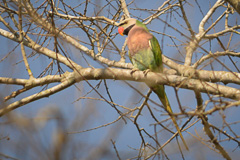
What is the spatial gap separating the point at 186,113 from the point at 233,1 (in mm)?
1355

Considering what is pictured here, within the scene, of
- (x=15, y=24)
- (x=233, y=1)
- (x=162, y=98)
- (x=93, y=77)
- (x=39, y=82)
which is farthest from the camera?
(x=162, y=98)

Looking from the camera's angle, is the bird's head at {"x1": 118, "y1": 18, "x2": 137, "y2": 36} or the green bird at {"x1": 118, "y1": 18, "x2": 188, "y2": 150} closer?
the green bird at {"x1": 118, "y1": 18, "x2": 188, "y2": 150}

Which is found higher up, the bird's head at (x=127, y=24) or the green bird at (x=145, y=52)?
the bird's head at (x=127, y=24)

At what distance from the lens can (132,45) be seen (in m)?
4.14

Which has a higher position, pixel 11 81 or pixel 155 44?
pixel 155 44

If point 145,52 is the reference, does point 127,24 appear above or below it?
above

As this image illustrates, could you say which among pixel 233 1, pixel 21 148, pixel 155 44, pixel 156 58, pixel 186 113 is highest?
pixel 155 44

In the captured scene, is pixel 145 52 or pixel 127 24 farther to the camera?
pixel 127 24

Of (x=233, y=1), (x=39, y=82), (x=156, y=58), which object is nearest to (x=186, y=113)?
(x=233, y=1)

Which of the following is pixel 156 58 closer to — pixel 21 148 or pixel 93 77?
pixel 93 77

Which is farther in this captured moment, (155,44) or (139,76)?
(155,44)

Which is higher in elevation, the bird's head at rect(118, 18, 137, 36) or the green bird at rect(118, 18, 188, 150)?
the bird's head at rect(118, 18, 137, 36)

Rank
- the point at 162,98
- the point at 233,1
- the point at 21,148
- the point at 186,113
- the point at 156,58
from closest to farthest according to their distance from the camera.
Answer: the point at 21,148
the point at 186,113
the point at 233,1
the point at 162,98
the point at 156,58

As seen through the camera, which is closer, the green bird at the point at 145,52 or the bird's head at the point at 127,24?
the green bird at the point at 145,52
